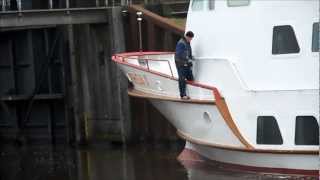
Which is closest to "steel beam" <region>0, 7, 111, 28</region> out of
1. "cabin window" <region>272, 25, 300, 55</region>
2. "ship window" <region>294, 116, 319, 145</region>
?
"cabin window" <region>272, 25, 300, 55</region>

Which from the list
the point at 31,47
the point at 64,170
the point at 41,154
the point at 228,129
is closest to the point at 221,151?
the point at 228,129

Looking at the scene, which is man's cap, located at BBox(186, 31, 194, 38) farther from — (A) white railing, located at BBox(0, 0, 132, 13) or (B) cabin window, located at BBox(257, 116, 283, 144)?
(A) white railing, located at BBox(0, 0, 132, 13)

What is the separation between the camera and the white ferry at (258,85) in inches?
560

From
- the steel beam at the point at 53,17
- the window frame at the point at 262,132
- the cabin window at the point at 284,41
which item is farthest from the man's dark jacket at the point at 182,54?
the steel beam at the point at 53,17

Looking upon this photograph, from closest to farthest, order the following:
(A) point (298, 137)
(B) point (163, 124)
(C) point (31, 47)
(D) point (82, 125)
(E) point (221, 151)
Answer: (A) point (298, 137) < (E) point (221, 151) < (B) point (163, 124) < (D) point (82, 125) < (C) point (31, 47)

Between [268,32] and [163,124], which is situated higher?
[268,32]

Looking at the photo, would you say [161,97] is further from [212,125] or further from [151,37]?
[151,37]

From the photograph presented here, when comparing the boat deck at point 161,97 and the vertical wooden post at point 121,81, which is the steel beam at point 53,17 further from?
the boat deck at point 161,97

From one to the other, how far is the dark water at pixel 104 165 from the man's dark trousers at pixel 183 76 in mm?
1660

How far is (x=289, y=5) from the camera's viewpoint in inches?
567

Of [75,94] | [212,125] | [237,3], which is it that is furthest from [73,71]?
[237,3]

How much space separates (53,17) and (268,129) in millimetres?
8960

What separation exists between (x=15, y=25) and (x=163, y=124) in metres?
4.77

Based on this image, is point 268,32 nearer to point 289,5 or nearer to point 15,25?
point 289,5
